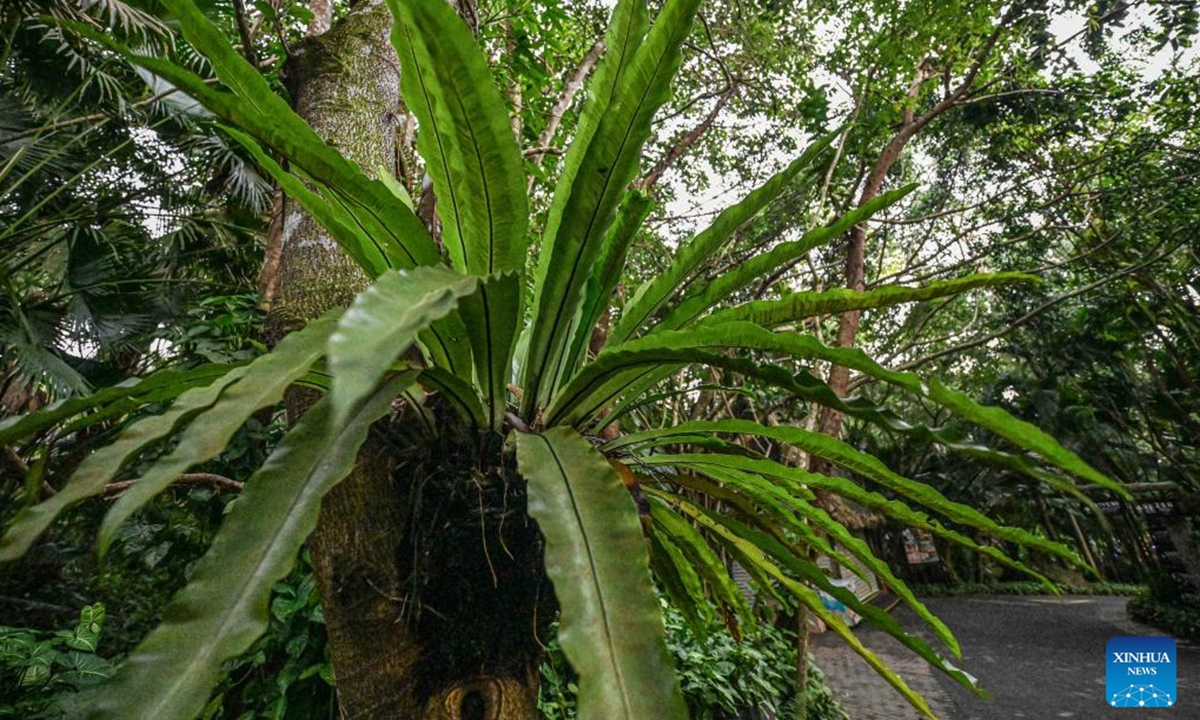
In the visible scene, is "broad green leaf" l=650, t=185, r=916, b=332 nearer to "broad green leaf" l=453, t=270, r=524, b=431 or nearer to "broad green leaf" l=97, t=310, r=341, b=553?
"broad green leaf" l=453, t=270, r=524, b=431

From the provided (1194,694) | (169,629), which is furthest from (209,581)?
(1194,694)

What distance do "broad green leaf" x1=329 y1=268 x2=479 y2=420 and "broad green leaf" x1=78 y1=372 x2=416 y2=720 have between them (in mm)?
30

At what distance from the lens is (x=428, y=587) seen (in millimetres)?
746

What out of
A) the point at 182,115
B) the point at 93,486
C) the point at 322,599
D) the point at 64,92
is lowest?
the point at 322,599

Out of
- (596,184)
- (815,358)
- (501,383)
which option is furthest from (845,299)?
(501,383)

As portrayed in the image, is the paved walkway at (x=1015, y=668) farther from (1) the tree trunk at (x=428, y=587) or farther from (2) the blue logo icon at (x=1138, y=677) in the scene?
(1) the tree trunk at (x=428, y=587)

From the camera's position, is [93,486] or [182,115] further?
[182,115]

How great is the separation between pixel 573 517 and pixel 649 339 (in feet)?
0.77

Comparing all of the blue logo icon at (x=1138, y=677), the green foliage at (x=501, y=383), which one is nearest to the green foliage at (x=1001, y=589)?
the blue logo icon at (x=1138, y=677)

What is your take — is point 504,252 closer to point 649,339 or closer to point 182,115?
point 649,339

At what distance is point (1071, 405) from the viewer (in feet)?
28.9

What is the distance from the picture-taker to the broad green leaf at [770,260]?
2.71ft

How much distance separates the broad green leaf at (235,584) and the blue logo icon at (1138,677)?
629 cm

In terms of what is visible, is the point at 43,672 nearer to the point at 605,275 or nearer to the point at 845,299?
the point at 605,275
